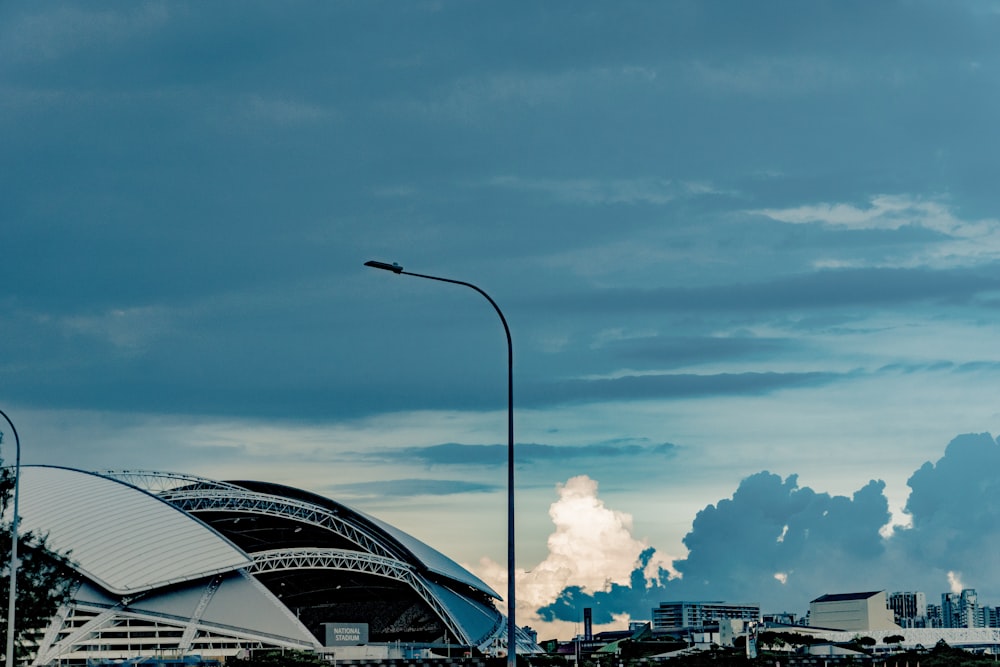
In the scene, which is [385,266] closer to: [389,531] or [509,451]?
[509,451]

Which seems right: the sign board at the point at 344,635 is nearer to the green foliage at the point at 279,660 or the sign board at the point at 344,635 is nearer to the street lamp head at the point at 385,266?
the green foliage at the point at 279,660

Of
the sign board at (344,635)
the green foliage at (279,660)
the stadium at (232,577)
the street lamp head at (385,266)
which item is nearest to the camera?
the street lamp head at (385,266)

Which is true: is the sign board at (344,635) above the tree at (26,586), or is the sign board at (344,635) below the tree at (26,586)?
below

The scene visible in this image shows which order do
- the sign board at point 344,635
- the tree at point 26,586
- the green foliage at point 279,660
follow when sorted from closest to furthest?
the tree at point 26,586
the green foliage at point 279,660
the sign board at point 344,635

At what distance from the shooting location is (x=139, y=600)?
331ft

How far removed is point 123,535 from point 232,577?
30.8ft

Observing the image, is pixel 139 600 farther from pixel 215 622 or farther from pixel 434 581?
pixel 434 581

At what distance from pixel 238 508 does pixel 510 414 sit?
81875 millimetres

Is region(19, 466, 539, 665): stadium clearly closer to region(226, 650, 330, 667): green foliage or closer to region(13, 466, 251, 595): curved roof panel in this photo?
region(13, 466, 251, 595): curved roof panel

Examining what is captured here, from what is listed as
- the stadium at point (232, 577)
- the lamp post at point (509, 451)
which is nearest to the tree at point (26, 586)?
the stadium at point (232, 577)

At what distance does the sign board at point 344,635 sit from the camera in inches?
4409

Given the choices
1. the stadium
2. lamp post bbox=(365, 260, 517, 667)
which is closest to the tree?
the stadium

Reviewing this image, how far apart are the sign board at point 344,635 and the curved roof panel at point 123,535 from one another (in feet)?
34.3

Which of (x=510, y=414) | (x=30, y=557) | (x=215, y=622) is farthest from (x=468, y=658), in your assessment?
(x=510, y=414)
